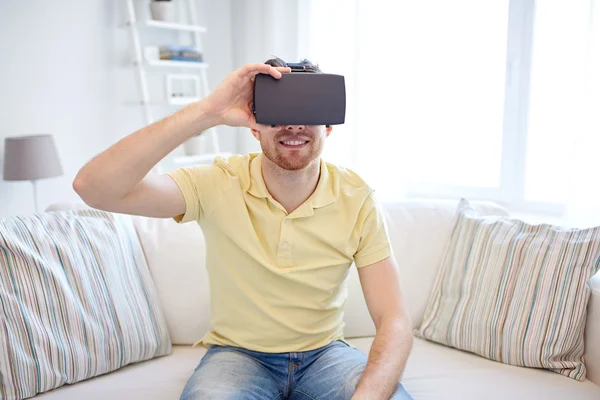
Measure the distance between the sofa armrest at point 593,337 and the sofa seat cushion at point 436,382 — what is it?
36 mm

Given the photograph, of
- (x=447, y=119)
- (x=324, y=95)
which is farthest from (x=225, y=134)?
(x=324, y=95)

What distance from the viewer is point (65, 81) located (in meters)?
2.94

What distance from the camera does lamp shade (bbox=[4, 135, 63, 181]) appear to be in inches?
98.0


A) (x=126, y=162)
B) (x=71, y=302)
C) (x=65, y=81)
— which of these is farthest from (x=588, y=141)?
(x=65, y=81)

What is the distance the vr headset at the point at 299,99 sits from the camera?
120 centimetres

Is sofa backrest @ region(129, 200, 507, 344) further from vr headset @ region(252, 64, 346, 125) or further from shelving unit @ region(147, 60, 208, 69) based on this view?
shelving unit @ region(147, 60, 208, 69)

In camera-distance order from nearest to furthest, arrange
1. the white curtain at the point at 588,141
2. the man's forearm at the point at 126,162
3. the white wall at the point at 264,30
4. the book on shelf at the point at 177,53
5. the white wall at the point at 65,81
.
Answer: the man's forearm at the point at 126,162
the white curtain at the point at 588,141
the white wall at the point at 65,81
the book on shelf at the point at 177,53
the white wall at the point at 264,30

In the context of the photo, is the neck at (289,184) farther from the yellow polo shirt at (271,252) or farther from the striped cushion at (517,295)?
the striped cushion at (517,295)

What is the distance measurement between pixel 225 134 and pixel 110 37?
0.99 m

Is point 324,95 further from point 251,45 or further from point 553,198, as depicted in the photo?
point 251,45

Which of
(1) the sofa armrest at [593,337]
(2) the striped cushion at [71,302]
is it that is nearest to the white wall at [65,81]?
(2) the striped cushion at [71,302]

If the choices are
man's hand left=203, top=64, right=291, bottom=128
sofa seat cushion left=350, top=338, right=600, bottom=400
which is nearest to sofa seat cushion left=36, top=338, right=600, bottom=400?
sofa seat cushion left=350, top=338, right=600, bottom=400

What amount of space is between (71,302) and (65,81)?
184 centimetres

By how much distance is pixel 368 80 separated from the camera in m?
3.03
